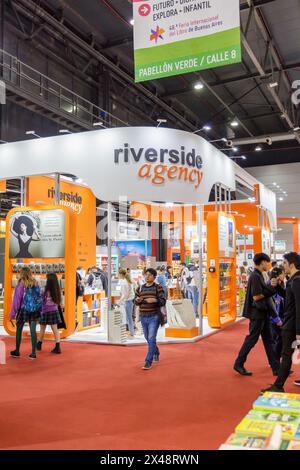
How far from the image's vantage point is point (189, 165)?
835 cm

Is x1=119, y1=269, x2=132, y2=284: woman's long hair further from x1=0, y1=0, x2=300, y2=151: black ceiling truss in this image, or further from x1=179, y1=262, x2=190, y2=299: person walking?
x1=0, y1=0, x2=300, y2=151: black ceiling truss

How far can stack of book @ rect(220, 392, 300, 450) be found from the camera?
1591 millimetres

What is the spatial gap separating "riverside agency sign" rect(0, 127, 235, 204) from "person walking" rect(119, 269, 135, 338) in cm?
147

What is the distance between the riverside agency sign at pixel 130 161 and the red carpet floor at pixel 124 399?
2.84 metres

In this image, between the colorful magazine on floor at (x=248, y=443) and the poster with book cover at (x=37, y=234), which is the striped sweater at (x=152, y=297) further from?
the colorful magazine on floor at (x=248, y=443)

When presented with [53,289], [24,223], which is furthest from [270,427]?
[24,223]

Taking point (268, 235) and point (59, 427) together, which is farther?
point (268, 235)

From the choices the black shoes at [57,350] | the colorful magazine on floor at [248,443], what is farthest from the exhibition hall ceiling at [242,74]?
the colorful magazine on floor at [248,443]

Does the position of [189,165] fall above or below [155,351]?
above

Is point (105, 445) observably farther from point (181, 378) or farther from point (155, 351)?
point (155, 351)

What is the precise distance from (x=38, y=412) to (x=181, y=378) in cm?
193

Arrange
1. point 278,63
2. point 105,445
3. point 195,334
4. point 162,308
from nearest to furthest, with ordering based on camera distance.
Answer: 1. point 105,445
2. point 162,308
3. point 195,334
4. point 278,63

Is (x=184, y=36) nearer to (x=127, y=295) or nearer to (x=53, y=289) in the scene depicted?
(x=53, y=289)

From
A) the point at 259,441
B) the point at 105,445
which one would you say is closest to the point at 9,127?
the point at 105,445
